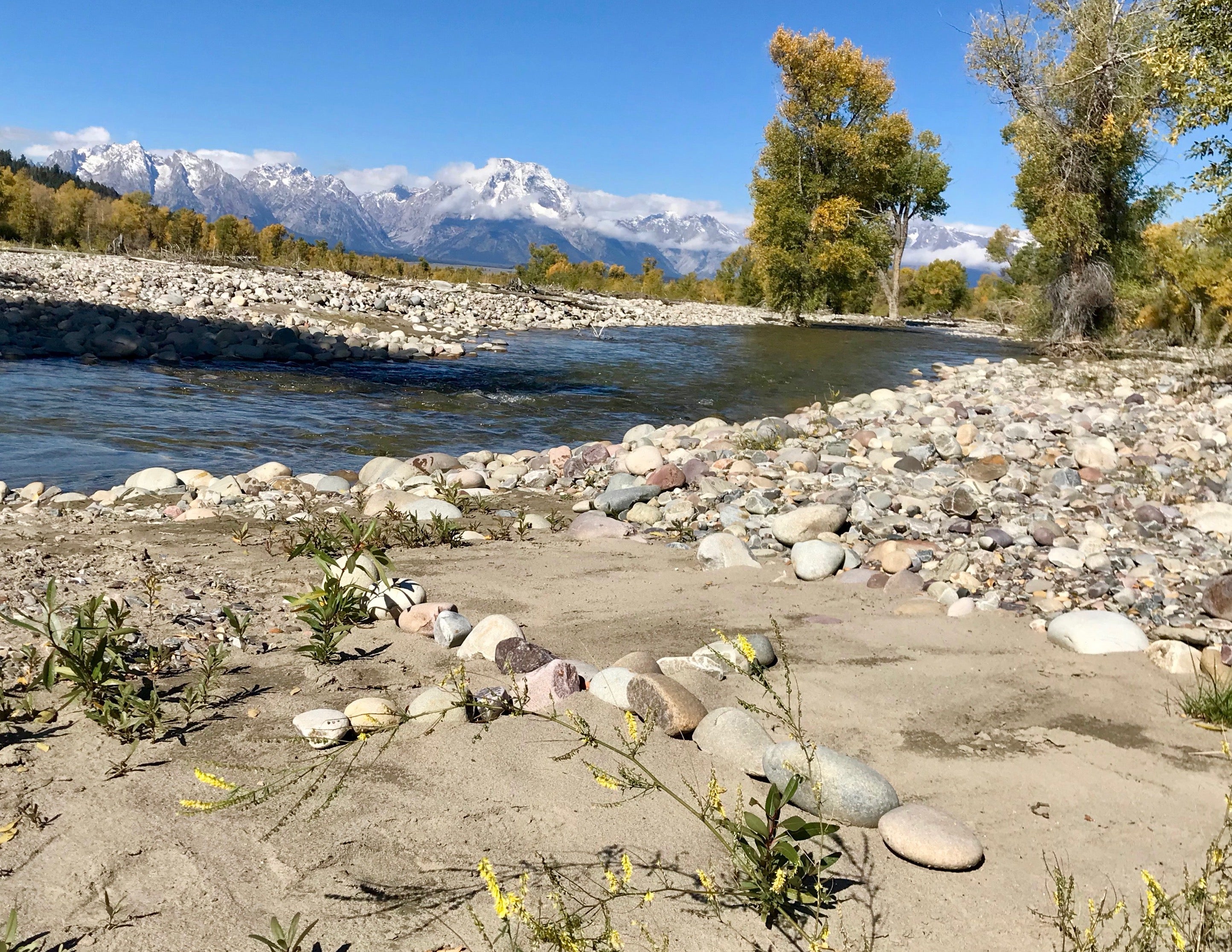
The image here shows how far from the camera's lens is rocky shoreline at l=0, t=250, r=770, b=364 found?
14.4 meters

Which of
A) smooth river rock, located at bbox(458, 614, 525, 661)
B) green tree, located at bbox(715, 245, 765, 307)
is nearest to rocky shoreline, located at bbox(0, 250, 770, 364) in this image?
smooth river rock, located at bbox(458, 614, 525, 661)

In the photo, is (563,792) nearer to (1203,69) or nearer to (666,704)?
(666,704)

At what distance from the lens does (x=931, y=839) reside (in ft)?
7.16

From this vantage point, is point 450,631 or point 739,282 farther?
point 739,282

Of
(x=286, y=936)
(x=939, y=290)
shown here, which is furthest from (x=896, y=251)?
(x=286, y=936)

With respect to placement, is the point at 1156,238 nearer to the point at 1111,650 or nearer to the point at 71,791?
the point at 1111,650

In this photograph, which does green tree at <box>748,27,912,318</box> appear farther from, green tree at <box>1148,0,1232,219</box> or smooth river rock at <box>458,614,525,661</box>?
smooth river rock at <box>458,614,525,661</box>

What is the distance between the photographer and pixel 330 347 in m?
→ 15.8

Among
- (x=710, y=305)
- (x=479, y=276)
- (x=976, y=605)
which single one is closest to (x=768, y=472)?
(x=976, y=605)

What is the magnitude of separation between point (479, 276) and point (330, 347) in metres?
23.8

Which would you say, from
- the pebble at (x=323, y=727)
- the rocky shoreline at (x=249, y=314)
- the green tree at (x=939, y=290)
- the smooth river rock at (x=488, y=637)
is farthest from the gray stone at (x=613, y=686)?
the green tree at (x=939, y=290)

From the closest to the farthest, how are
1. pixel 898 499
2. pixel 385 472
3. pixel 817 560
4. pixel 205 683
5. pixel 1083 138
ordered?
1. pixel 205 683
2. pixel 817 560
3. pixel 898 499
4. pixel 385 472
5. pixel 1083 138

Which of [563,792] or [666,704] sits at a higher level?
[666,704]

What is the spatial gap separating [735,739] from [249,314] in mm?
18411
